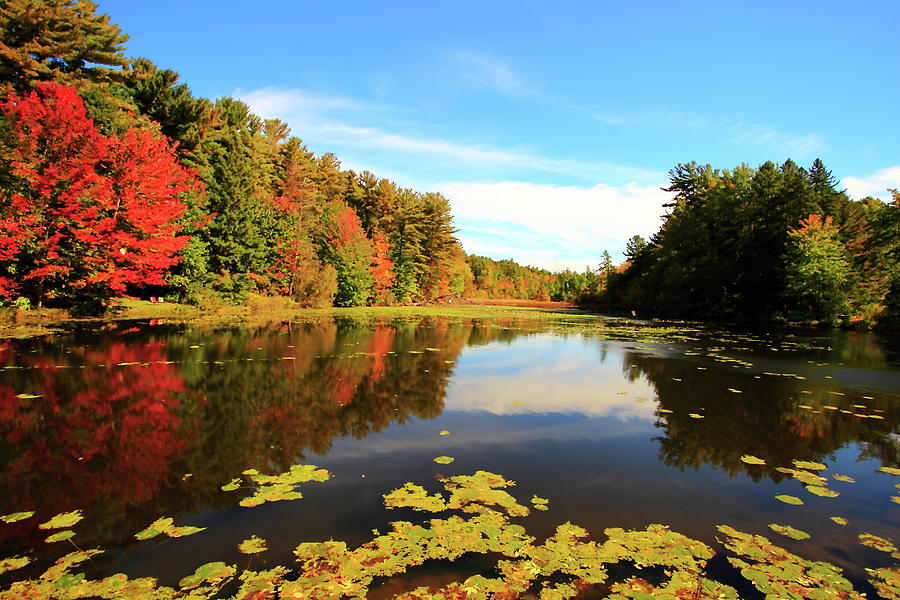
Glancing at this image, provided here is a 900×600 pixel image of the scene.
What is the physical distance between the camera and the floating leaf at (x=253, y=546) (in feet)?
11.9

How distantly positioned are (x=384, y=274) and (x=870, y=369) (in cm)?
4014

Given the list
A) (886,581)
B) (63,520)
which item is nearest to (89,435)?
(63,520)

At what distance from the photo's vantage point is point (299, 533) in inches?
155

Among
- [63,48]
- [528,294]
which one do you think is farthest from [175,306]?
[528,294]

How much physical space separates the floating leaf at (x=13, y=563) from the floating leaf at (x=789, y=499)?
745 cm

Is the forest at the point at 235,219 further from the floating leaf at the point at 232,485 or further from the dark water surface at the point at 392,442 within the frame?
the floating leaf at the point at 232,485

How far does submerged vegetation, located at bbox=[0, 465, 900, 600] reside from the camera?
3.15m

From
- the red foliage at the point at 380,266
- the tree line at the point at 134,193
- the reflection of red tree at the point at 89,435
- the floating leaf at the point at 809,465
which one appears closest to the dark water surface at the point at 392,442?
the reflection of red tree at the point at 89,435

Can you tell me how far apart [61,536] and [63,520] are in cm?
35

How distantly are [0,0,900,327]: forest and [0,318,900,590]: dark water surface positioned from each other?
8.86 meters

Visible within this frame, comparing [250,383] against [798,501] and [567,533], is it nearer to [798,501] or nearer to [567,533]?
[567,533]

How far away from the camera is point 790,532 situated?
4.25 m

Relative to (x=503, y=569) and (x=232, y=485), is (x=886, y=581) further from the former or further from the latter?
(x=232, y=485)

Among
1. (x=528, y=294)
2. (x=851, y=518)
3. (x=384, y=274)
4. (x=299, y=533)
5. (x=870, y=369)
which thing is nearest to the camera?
(x=299, y=533)
